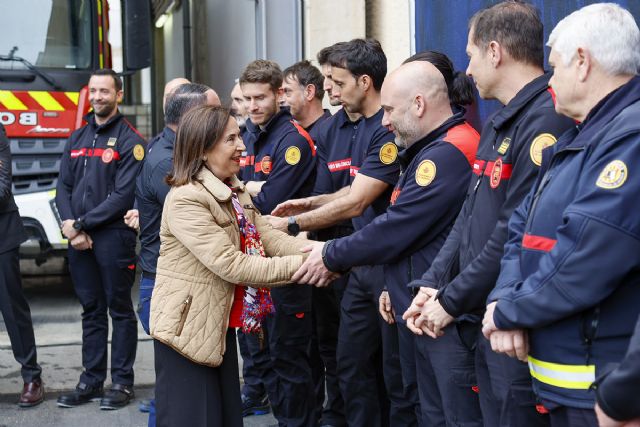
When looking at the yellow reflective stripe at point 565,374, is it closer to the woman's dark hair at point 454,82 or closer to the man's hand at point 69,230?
the woman's dark hair at point 454,82

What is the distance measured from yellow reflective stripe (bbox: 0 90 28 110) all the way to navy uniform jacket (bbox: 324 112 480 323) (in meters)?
5.37

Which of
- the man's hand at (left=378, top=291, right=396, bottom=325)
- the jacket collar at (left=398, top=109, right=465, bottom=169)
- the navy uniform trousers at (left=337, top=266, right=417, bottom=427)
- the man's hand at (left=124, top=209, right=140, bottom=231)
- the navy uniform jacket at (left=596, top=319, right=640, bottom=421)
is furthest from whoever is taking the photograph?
the man's hand at (left=124, top=209, right=140, bottom=231)

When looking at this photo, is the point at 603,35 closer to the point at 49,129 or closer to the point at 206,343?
the point at 206,343

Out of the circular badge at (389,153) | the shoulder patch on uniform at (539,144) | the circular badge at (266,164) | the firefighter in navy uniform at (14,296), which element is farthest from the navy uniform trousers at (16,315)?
the shoulder patch on uniform at (539,144)

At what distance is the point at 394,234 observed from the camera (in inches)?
152

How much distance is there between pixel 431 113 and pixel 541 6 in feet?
3.46

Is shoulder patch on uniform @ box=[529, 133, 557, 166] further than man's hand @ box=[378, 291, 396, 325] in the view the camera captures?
No

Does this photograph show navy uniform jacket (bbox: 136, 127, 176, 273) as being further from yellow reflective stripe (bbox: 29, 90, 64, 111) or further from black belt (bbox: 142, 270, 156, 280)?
yellow reflective stripe (bbox: 29, 90, 64, 111)

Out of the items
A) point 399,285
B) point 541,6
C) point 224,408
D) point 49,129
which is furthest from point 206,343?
point 49,129

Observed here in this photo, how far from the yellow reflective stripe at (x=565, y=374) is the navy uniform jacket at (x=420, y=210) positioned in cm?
120

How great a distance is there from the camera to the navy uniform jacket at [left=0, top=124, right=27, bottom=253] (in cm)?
587

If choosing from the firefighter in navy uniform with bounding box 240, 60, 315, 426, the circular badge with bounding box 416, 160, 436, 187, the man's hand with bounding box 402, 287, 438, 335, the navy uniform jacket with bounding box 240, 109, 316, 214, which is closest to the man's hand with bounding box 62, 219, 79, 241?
the firefighter in navy uniform with bounding box 240, 60, 315, 426

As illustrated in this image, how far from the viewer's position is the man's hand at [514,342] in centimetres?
267

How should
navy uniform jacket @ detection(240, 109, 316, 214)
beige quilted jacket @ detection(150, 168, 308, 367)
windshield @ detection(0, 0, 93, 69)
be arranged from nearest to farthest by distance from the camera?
beige quilted jacket @ detection(150, 168, 308, 367) < navy uniform jacket @ detection(240, 109, 316, 214) < windshield @ detection(0, 0, 93, 69)
